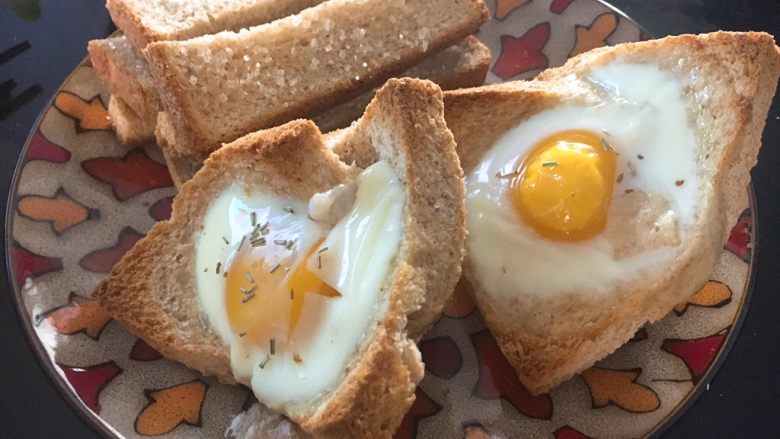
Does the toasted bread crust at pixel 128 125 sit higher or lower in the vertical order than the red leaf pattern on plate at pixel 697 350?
higher

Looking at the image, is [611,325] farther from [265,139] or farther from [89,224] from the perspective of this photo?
[89,224]

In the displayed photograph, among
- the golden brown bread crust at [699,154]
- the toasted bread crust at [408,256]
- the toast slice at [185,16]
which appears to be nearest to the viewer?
the toasted bread crust at [408,256]

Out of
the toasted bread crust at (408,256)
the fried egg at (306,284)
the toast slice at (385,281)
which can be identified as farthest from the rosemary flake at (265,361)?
the toasted bread crust at (408,256)

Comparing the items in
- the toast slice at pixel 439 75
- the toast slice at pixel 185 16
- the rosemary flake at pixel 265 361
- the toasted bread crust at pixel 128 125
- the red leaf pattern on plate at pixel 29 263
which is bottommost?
the rosemary flake at pixel 265 361

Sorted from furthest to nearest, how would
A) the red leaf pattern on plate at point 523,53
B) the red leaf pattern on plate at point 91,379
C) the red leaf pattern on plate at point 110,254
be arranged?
the red leaf pattern on plate at point 523,53
the red leaf pattern on plate at point 110,254
the red leaf pattern on plate at point 91,379

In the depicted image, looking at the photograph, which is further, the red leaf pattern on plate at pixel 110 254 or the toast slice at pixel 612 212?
the red leaf pattern on plate at pixel 110 254

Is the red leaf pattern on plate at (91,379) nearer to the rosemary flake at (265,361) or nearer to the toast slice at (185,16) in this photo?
the rosemary flake at (265,361)

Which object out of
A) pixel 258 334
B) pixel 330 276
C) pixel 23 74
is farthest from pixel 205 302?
pixel 23 74
